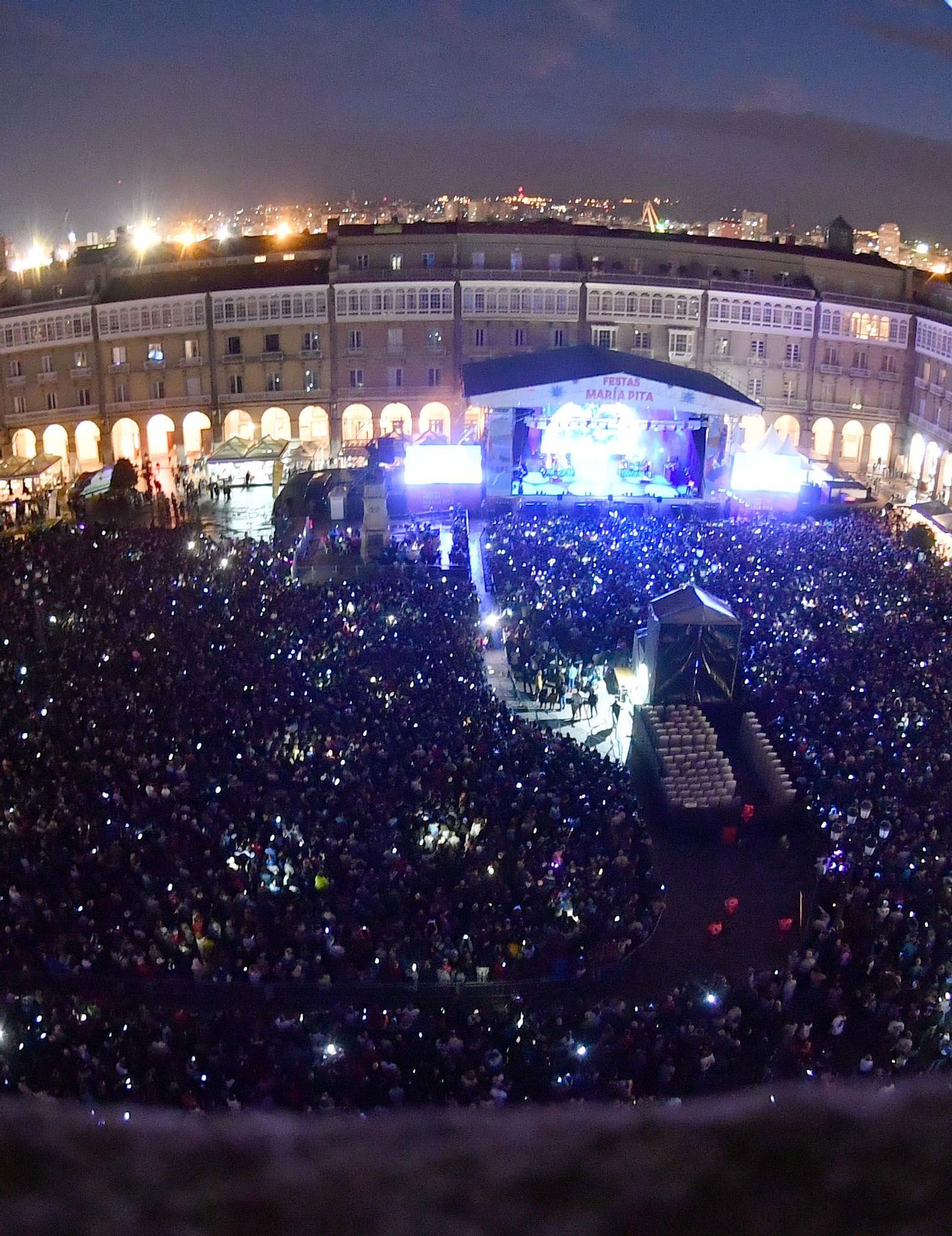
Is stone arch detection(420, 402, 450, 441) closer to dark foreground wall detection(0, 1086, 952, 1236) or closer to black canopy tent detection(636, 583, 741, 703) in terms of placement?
black canopy tent detection(636, 583, 741, 703)

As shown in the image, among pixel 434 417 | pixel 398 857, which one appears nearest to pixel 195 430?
pixel 434 417

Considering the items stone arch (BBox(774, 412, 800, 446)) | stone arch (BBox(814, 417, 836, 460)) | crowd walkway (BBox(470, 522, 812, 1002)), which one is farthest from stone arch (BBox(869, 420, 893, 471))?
crowd walkway (BBox(470, 522, 812, 1002))

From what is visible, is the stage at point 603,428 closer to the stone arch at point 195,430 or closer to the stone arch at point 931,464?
the stone arch at point 931,464

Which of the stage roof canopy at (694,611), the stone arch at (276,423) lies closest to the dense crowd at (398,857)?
the stage roof canopy at (694,611)

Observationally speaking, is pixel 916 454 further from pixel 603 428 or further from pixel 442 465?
pixel 442 465

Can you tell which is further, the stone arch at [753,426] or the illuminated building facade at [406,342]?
the stone arch at [753,426]

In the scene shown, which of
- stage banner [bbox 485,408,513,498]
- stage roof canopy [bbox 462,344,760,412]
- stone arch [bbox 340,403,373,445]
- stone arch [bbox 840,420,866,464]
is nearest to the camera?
stage roof canopy [bbox 462,344,760,412]

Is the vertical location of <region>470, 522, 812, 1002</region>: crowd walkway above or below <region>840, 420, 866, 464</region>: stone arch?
below
